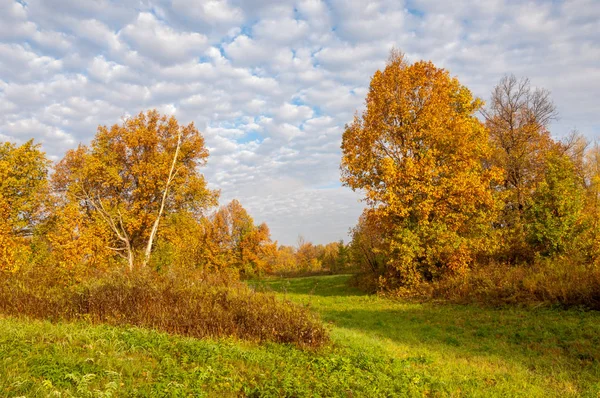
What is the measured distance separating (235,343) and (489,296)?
1293cm

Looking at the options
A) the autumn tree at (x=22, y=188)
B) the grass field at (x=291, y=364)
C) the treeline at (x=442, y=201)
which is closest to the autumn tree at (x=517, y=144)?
the treeline at (x=442, y=201)

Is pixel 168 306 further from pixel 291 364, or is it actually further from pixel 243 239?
pixel 243 239

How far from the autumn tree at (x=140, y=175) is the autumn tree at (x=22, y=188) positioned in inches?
58.6

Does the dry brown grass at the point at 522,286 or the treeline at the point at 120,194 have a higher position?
the treeline at the point at 120,194

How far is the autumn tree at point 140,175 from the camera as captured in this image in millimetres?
22156

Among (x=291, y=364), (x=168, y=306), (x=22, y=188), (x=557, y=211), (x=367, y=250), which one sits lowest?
(x=291, y=364)

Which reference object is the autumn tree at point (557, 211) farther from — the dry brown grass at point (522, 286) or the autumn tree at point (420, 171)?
the autumn tree at point (420, 171)

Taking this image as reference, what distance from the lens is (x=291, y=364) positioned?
690 centimetres


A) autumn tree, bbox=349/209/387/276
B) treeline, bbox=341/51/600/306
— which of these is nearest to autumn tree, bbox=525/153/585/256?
treeline, bbox=341/51/600/306

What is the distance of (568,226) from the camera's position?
1670 centimetres

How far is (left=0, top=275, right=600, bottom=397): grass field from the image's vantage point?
524 cm

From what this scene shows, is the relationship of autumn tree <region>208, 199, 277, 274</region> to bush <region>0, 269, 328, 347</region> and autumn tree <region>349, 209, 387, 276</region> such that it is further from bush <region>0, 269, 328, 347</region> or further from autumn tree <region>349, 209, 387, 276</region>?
bush <region>0, 269, 328, 347</region>

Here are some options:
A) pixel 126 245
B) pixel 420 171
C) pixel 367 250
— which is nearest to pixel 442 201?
pixel 420 171

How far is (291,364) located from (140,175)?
1999 cm
